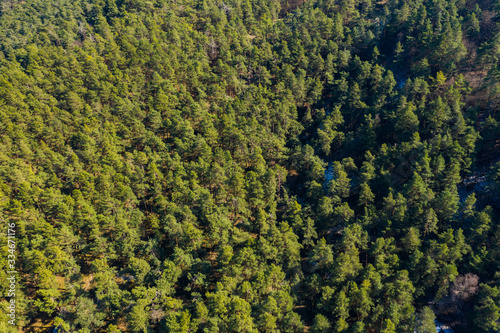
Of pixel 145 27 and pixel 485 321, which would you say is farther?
pixel 145 27

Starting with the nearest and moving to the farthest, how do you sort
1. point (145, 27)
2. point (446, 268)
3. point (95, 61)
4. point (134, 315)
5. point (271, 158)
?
point (134, 315) → point (446, 268) → point (271, 158) → point (95, 61) → point (145, 27)

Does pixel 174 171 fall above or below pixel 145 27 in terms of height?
below

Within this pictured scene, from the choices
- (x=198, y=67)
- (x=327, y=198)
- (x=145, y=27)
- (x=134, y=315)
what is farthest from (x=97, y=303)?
(x=145, y=27)

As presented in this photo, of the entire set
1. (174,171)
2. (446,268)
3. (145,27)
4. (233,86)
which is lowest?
(174,171)

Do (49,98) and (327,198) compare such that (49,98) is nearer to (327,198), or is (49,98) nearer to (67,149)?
(67,149)

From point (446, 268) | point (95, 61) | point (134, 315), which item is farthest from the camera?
point (95, 61)

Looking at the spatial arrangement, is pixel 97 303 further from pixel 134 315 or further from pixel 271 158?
pixel 271 158

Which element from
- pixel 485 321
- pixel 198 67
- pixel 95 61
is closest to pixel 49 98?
pixel 95 61
